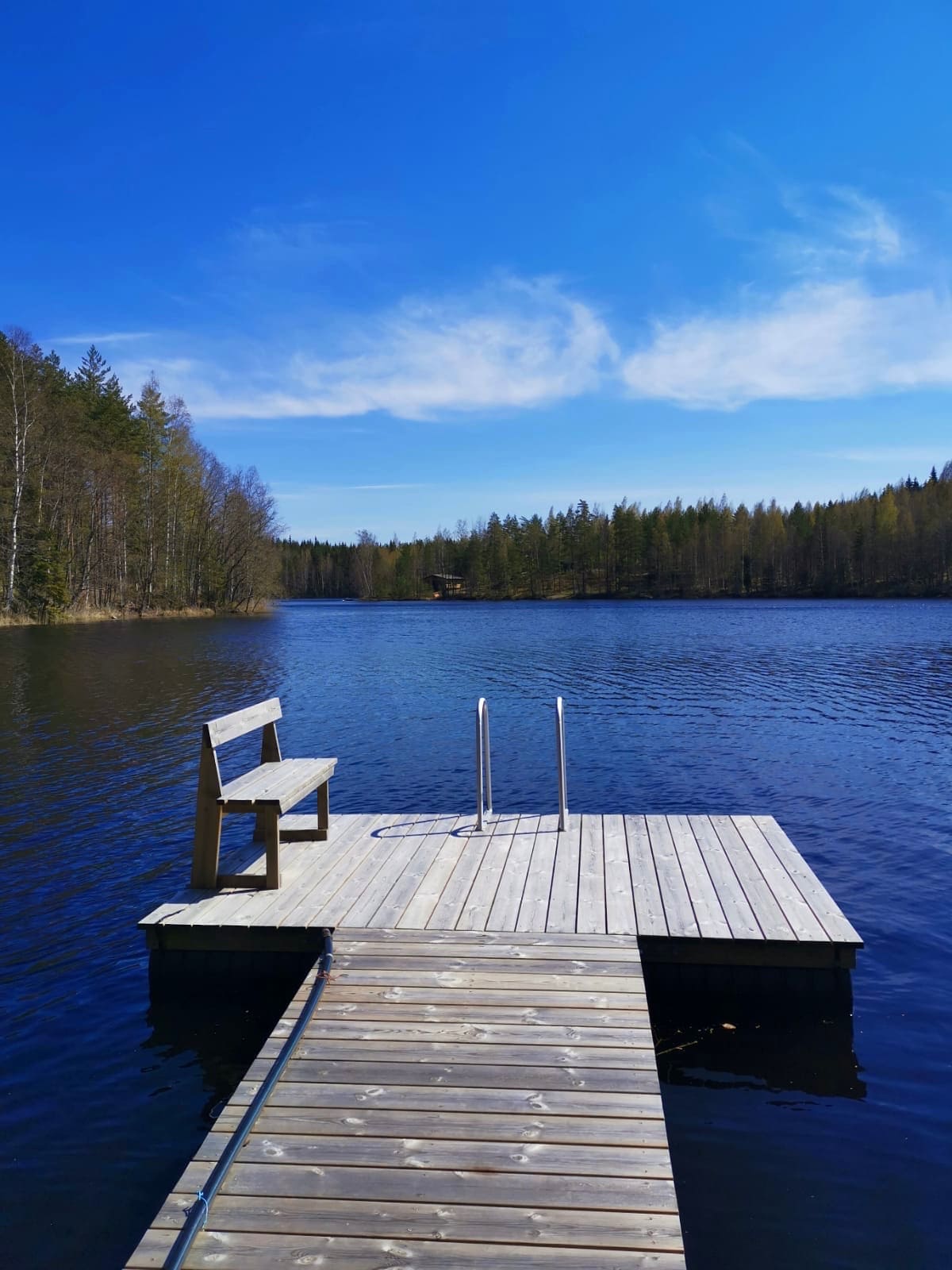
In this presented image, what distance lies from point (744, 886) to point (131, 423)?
55.3 metres

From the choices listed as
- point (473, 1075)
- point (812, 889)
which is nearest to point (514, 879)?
point (812, 889)

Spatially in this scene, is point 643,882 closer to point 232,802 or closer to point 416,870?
point 416,870

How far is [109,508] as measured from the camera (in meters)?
48.8

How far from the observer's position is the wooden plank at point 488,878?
5.58 meters

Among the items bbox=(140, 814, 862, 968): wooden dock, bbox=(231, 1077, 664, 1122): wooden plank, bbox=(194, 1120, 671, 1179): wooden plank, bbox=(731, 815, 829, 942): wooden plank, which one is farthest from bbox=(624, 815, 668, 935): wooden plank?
bbox=(194, 1120, 671, 1179): wooden plank

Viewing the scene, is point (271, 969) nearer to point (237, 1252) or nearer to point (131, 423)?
point (237, 1252)

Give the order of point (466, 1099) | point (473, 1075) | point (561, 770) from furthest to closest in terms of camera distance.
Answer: point (561, 770) → point (473, 1075) → point (466, 1099)

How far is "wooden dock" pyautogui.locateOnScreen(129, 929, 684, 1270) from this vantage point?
277 centimetres

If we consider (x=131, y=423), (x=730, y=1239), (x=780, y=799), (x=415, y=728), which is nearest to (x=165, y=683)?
(x=415, y=728)

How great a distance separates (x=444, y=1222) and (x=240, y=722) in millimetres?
4411

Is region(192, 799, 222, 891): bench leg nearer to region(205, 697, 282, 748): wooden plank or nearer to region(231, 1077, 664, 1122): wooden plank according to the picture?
region(205, 697, 282, 748): wooden plank

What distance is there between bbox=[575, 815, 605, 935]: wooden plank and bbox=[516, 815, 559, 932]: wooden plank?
0.23 meters

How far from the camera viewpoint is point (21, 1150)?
427 cm

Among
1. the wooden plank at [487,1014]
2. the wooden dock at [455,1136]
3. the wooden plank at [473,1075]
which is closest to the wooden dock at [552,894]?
the wooden dock at [455,1136]
